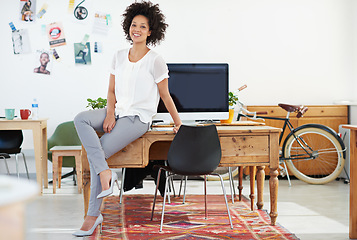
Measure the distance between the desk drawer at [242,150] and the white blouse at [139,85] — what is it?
0.51 meters

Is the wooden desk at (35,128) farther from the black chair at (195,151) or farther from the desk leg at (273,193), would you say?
the desk leg at (273,193)

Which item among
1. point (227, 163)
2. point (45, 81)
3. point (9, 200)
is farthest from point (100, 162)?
point (45, 81)

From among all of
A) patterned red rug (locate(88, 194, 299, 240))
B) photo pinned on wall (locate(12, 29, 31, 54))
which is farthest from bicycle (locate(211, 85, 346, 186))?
photo pinned on wall (locate(12, 29, 31, 54))

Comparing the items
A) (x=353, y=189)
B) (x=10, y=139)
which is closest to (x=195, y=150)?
(x=353, y=189)

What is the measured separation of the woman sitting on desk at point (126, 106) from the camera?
2.74 metres

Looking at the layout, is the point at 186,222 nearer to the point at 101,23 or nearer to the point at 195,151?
the point at 195,151

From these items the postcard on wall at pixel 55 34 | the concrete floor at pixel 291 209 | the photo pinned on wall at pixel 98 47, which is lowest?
the concrete floor at pixel 291 209

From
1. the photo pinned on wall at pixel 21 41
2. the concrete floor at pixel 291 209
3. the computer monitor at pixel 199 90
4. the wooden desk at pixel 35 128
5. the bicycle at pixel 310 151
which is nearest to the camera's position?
the concrete floor at pixel 291 209

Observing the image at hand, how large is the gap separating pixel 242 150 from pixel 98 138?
90 centimetres

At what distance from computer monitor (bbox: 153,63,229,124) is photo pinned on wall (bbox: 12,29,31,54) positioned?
2468 mm

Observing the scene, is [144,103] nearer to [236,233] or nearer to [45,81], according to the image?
[236,233]

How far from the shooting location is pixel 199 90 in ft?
11.4

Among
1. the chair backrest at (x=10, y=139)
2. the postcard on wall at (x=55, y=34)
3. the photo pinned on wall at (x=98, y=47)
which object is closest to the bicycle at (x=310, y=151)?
the photo pinned on wall at (x=98, y=47)

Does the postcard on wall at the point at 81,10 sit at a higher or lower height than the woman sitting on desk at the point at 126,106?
higher
